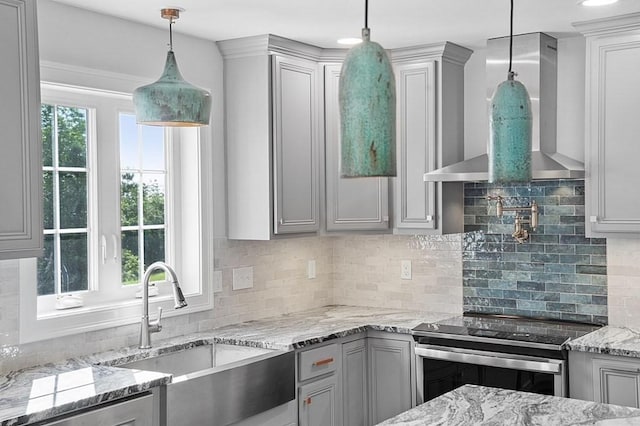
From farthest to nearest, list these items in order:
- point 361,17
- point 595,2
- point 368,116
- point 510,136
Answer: point 361,17, point 595,2, point 510,136, point 368,116

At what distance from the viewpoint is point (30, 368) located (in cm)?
328

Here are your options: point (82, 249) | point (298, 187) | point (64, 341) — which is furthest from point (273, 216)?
point (64, 341)

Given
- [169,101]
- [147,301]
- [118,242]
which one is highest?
[169,101]

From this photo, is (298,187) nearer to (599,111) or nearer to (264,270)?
(264,270)

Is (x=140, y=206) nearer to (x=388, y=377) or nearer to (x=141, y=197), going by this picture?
(x=141, y=197)

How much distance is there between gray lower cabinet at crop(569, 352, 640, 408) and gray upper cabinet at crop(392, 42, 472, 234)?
113 centimetres

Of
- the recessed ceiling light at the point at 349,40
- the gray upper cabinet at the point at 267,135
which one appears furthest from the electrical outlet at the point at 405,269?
the recessed ceiling light at the point at 349,40

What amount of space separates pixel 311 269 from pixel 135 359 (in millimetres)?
1730

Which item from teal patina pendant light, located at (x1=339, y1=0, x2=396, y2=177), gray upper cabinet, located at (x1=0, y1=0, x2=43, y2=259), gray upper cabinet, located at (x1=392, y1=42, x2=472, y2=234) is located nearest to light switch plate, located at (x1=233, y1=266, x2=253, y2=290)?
gray upper cabinet, located at (x1=392, y1=42, x2=472, y2=234)

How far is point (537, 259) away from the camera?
4.43m

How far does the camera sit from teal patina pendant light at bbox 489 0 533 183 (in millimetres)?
1924

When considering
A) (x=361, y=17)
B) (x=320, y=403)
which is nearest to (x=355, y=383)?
(x=320, y=403)

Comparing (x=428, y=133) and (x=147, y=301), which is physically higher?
(x=428, y=133)

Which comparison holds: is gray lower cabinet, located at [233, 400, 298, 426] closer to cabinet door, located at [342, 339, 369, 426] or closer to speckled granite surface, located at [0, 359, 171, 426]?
cabinet door, located at [342, 339, 369, 426]
